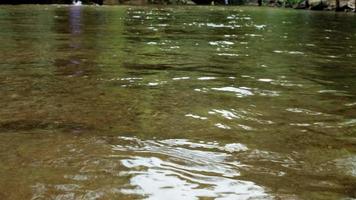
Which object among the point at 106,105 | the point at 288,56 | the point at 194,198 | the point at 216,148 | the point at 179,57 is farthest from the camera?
the point at 288,56

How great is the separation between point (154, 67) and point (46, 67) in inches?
63.0

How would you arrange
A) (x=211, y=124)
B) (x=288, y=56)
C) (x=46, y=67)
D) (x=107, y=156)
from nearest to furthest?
(x=107, y=156)
(x=211, y=124)
(x=46, y=67)
(x=288, y=56)

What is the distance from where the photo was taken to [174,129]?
12.9ft

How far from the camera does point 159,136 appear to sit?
3715mm

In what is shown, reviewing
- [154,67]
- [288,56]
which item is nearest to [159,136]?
[154,67]

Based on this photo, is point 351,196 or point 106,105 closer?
point 351,196

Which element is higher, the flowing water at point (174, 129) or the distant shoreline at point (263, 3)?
the distant shoreline at point (263, 3)

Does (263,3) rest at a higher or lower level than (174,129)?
higher

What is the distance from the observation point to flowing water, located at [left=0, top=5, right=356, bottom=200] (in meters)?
2.79

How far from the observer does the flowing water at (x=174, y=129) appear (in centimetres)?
279

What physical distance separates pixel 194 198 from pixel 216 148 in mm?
900

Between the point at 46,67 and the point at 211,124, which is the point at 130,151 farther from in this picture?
the point at 46,67

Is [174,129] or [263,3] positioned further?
[263,3]

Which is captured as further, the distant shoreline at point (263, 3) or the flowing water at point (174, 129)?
the distant shoreline at point (263, 3)
